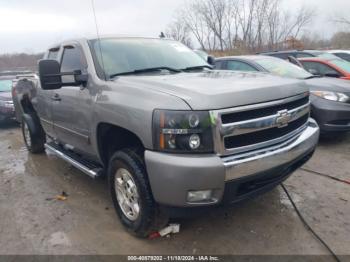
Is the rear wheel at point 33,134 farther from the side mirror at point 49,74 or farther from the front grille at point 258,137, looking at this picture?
the front grille at point 258,137

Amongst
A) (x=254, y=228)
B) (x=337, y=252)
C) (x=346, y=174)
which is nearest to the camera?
(x=337, y=252)

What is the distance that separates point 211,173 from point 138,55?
76.8 inches

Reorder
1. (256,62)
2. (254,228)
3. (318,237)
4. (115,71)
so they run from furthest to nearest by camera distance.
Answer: (256,62) → (115,71) → (254,228) → (318,237)

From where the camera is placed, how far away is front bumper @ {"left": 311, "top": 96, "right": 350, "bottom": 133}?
5262mm

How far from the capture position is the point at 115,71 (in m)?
3.34

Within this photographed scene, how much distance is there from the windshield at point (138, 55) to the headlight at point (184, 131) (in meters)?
1.26

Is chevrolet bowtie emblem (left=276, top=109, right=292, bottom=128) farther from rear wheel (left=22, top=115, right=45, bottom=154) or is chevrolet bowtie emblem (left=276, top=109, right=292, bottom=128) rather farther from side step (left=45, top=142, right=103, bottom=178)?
rear wheel (left=22, top=115, right=45, bottom=154)

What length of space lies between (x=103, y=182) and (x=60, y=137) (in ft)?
2.87

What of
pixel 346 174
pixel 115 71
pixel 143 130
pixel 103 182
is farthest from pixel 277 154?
pixel 103 182

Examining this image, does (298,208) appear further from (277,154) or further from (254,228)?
(277,154)

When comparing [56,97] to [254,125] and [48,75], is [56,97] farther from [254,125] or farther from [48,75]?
[254,125]

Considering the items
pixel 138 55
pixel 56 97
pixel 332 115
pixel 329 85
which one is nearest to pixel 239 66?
pixel 329 85

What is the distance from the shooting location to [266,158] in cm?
252

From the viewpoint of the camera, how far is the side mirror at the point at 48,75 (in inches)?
123
